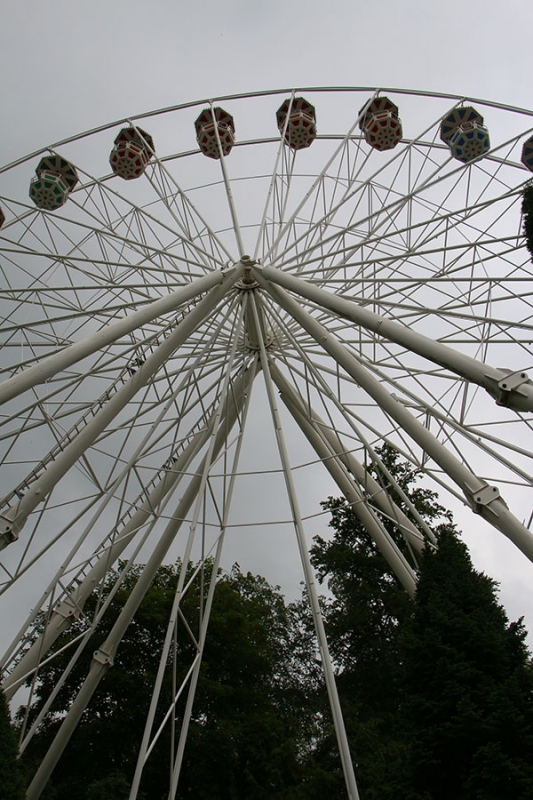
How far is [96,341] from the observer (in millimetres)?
12734

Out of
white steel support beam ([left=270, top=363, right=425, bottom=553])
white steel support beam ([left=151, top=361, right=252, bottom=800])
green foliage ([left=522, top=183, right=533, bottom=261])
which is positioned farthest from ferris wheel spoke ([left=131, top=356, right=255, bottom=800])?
green foliage ([left=522, top=183, right=533, bottom=261])

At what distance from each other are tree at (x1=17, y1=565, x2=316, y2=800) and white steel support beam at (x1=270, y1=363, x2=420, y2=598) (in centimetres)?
1496

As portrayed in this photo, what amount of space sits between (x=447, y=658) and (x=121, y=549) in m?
10.1

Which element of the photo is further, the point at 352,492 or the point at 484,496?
the point at 352,492

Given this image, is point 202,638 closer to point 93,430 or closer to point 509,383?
point 93,430

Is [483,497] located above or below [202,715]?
below

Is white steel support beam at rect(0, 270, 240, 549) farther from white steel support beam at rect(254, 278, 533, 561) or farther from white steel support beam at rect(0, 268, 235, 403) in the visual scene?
white steel support beam at rect(254, 278, 533, 561)

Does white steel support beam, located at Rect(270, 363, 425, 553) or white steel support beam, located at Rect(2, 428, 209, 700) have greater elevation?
white steel support beam, located at Rect(270, 363, 425, 553)

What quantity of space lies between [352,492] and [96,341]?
26.4 feet

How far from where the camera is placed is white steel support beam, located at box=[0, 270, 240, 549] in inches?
480

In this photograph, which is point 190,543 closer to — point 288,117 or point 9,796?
point 9,796

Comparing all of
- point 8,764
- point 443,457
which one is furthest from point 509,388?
point 8,764

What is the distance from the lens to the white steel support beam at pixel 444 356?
10281mm

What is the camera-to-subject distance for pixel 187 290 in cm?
1399
